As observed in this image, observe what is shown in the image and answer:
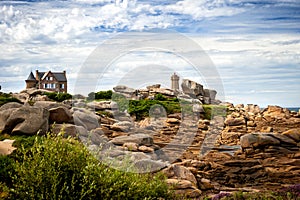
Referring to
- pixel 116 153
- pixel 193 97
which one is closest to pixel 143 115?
pixel 193 97

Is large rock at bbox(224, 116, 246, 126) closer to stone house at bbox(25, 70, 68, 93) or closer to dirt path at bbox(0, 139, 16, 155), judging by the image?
stone house at bbox(25, 70, 68, 93)

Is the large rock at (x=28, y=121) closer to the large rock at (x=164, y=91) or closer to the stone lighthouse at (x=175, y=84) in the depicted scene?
the stone lighthouse at (x=175, y=84)

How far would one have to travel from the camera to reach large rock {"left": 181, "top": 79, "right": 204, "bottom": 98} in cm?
5331

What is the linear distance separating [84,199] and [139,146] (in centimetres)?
1271

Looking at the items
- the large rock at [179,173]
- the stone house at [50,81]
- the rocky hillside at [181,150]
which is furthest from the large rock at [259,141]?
A: the stone house at [50,81]

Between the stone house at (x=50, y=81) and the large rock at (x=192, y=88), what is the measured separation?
14724 mm

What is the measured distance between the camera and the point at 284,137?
2255cm

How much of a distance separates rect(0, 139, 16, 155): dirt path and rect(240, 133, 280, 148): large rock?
39.5 feet

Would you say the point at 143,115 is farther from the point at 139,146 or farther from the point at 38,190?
the point at 38,190

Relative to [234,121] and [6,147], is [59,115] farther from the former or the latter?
[234,121]

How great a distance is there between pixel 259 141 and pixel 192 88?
1257 inches

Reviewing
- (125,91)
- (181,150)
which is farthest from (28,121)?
(125,91)

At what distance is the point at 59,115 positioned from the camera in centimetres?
1942

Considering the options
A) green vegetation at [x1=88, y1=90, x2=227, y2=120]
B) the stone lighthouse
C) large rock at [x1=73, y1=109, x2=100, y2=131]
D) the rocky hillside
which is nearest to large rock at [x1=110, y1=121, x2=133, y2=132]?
the rocky hillside
